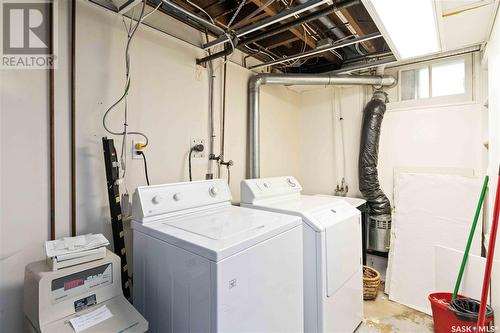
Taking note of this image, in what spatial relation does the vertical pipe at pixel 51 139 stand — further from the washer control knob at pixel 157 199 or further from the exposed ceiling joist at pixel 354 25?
the exposed ceiling joist at pixel 354 25

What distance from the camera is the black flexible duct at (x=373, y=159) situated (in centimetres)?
283

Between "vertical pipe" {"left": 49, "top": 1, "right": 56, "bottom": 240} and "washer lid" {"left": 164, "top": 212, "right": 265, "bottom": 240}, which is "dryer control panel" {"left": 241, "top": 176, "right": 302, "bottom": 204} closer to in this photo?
"washer lid" {"left": 164, "top": 212, "right": 265, "bottom": 240}

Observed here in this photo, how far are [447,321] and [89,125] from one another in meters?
2.87

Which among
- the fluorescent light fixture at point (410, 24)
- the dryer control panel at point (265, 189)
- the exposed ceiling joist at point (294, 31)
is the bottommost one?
the dryer control panel at point (265, 189)

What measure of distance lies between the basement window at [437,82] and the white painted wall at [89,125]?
2.11 m

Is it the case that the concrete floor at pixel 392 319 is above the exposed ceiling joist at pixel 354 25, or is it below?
below

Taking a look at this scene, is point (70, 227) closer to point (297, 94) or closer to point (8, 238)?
point (8, 238)

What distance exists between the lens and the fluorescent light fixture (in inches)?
58.4

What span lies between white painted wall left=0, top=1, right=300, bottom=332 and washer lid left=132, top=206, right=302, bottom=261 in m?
0.47

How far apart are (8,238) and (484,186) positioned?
3.26 meters

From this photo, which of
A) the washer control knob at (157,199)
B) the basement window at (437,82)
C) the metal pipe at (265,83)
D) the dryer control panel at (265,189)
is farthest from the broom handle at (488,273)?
the washer control knob at (157,199)

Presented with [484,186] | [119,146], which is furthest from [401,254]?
[119,146]

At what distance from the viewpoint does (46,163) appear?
1.42 meters
